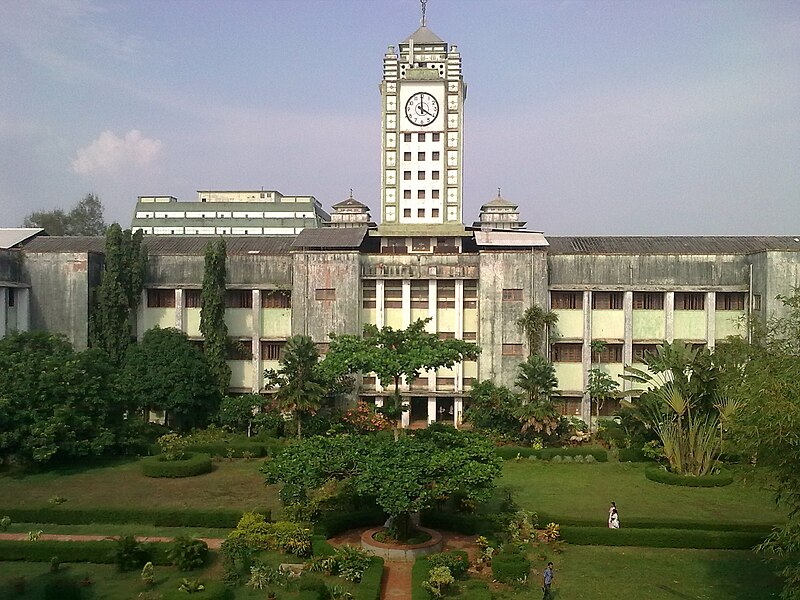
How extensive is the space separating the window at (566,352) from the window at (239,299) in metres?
→ 17.9

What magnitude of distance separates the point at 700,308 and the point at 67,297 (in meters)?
35.6

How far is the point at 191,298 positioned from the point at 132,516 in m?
19.9

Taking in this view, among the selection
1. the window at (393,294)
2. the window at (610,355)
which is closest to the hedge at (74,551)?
the window at (393,294)

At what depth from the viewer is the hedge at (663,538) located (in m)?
22.6

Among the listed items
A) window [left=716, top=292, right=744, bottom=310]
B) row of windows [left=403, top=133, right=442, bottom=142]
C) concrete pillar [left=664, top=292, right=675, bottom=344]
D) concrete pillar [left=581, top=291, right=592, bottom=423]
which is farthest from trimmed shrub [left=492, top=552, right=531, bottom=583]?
row of windows [left=403, top=133, right=442, bottom=142]

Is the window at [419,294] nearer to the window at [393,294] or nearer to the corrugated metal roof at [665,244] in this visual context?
the window at [393,294]

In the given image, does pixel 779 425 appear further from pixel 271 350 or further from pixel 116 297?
pixel 116 297

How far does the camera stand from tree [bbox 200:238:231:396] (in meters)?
39.8

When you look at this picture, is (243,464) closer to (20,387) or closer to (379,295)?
(20,387)

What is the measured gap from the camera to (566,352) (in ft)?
137

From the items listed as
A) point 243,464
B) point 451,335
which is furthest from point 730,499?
point 243,464

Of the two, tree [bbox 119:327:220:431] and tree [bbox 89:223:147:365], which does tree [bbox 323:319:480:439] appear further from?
tree [bbox 89:223:147:365]

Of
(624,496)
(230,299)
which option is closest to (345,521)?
(624,496)

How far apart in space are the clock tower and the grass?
2231 centimetres
